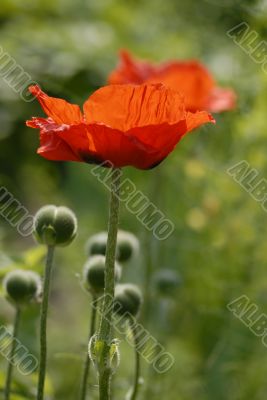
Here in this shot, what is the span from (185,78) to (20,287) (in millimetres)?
837

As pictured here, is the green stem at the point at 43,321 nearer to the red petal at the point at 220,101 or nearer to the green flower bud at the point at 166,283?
the green flower bud at the point at 166,283

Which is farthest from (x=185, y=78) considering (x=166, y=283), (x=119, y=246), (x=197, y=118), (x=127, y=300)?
(x=197, y=118)

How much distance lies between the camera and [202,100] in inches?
80.7

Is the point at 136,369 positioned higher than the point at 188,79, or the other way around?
the point at 188,79

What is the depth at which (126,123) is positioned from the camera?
106cm

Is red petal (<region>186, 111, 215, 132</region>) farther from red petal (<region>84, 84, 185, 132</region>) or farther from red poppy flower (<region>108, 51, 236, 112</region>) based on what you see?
red poppy flower (<region>108, 51, 236, 112</region>)

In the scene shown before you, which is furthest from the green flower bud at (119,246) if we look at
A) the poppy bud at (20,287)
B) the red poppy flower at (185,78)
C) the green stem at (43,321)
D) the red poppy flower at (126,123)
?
the red poppy flower at (185,78)

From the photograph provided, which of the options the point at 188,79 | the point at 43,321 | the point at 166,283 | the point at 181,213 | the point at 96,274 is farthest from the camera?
the point at 181,213

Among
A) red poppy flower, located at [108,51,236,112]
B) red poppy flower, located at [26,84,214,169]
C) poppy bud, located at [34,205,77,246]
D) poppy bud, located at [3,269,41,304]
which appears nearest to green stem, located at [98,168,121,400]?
red poppy flower, located at [26,84,214,169]

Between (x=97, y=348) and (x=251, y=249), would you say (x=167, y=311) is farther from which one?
(x=97, y=348)

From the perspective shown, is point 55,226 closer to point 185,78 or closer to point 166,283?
point 166,283

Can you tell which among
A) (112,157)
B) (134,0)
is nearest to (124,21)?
(134,0)

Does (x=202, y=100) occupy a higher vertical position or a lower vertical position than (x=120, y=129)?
higher

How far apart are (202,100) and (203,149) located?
0.59 metres
